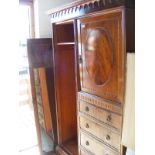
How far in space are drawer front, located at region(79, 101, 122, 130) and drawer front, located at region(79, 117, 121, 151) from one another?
0.23 feet

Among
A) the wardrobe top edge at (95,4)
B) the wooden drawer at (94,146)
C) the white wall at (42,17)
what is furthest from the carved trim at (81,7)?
the wooden drawer at (94,146)

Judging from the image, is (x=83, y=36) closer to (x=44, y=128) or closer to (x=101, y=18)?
(x=101, y=18)

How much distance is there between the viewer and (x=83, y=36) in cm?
177

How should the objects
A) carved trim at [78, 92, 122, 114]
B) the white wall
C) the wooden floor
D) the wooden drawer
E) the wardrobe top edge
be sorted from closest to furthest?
the wardrobe top edge, carved trim at [78, 92, 122, 114], the wooden drawer, the wooden floor, the white wall

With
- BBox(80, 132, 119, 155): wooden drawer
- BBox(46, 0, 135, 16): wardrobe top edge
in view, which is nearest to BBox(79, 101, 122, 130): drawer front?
BBox(80, 132, 119, 155): wooden drawer

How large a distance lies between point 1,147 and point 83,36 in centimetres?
129

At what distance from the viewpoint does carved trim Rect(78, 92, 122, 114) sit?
1.51m

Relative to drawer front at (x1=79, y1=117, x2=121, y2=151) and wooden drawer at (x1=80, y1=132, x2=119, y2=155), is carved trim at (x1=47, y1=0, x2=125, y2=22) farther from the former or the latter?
wooden drawer at (x1=80, y1=132, x2=119, y2=155)

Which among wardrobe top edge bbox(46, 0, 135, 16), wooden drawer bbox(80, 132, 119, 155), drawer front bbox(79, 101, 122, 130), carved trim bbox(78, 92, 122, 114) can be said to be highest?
wardrobe top edge bbox(46, 0, 135, 16)

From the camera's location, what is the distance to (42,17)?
105 inches

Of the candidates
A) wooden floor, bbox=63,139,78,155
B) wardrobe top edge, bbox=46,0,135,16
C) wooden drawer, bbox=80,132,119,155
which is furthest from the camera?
wooden floor, bbox=63,139,78,155

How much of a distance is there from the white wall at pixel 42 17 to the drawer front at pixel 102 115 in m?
1.30

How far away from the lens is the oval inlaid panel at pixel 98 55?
1524 mm
